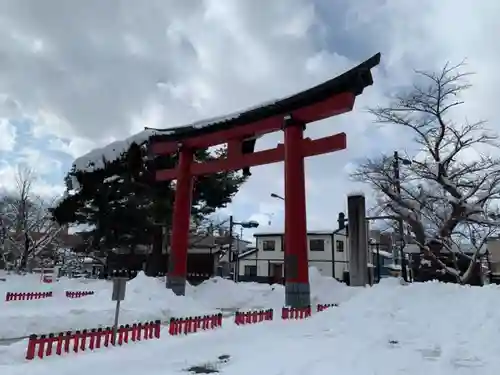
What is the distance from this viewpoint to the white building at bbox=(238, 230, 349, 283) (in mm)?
40031

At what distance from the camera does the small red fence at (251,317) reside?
1128 centimetres

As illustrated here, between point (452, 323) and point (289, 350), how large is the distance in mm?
4512

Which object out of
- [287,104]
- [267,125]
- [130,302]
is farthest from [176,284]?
[287,104]

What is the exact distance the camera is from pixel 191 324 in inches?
399

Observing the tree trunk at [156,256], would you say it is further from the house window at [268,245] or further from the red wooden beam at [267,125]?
the house window at [268,245]

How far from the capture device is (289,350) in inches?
285

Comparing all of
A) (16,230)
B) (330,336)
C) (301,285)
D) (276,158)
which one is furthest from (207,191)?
(16,230)

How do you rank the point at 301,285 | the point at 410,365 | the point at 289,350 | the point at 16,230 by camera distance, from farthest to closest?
the point at 16,230
the point at 301,285
the point at 289,350
the point at 410,365

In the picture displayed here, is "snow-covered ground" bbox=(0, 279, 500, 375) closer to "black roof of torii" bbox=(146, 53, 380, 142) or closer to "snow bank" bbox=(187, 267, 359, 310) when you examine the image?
"snow bank" bbox=(187, 267, 359, 310)

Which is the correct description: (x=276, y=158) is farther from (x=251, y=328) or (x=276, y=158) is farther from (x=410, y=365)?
(x=410, y=365)

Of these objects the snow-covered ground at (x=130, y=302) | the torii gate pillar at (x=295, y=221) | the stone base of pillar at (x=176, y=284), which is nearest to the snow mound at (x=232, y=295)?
the snow-covered ground at (x=130, y=302)

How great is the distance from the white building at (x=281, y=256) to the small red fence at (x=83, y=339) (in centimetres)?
2943

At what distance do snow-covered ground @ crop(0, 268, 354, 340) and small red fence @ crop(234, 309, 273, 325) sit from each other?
9.60ft

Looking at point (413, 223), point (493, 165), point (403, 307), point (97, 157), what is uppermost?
point (97, 157)
